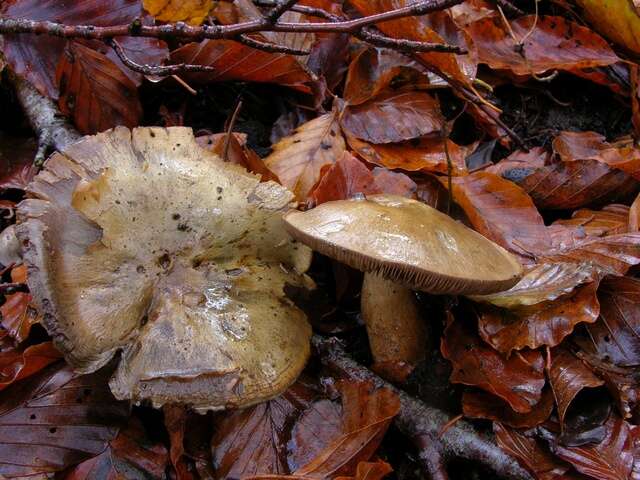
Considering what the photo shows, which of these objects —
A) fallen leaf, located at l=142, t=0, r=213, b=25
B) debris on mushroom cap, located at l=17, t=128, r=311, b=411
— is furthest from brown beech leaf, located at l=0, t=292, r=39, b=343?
fallen leaf, located at l=142, t=0, r=213, b=25

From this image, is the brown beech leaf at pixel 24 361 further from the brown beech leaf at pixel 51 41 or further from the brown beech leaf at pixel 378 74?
the brown beech leaf at pixel 378 74

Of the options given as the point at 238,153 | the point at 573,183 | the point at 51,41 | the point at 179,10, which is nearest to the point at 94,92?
the point at 51,41

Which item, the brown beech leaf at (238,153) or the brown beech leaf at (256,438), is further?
the brown beech leaf at (238,153)

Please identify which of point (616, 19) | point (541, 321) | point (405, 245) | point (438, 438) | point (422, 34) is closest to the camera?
point (405, 245)

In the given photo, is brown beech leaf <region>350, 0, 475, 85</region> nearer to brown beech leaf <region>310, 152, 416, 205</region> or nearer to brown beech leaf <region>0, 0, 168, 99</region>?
brown beech leaf <region>310, 152, 416, 205</region>

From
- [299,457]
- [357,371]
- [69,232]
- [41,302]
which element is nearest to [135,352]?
[41,302]

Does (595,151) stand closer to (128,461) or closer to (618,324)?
(618,324)

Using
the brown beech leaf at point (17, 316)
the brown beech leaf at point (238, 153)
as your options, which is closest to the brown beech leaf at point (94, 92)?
the brown beech leaf at point (238, 153)
